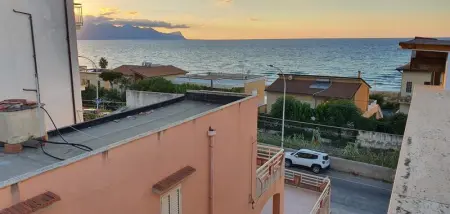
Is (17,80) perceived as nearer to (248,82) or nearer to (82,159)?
(82,159)

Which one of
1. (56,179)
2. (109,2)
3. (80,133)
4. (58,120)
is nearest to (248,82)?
(109,2)

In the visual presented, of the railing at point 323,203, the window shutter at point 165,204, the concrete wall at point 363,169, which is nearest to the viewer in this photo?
the window shutter at point 165,204

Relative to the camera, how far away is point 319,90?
3447 centimetres

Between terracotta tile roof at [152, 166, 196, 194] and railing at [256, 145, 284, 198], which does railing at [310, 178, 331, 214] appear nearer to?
railing at [256, 145, 284, 198]

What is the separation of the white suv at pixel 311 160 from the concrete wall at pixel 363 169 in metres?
0.71

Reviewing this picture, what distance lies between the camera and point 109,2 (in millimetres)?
15531

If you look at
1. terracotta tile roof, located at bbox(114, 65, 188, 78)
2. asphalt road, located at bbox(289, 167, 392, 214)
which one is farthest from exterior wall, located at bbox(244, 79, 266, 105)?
asphalt road, located at bbox(289, 167, 392, 214)

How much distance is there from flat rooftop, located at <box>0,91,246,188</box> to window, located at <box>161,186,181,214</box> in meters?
1.09

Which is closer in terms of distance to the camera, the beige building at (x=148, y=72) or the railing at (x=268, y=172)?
the railing at (x=268, y=172)

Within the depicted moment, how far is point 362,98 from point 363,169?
1659 cm

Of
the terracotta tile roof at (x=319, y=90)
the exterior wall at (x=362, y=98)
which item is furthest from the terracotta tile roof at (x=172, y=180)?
the exterior wall at (x=362, y=98)

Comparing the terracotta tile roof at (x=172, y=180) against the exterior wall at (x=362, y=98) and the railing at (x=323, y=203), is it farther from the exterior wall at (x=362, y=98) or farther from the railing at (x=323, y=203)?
the exterior wall at (x=362, y=98)

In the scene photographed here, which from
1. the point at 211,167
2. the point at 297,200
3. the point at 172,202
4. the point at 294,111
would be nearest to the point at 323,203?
the point at 297,200

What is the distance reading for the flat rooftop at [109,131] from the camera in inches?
163
